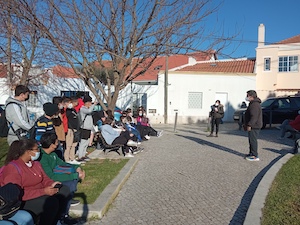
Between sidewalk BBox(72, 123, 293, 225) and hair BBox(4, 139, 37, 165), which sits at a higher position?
hair BBox(4, 139, 37, 165)

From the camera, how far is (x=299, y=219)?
163 inches

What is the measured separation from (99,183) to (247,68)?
26692mm

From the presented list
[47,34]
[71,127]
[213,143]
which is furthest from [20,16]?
[213,143]

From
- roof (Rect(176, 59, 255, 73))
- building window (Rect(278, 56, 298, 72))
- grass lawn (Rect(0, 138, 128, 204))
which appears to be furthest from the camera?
building window (Rect(278, 56, 298, 72))

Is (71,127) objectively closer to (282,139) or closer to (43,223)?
(43,223)

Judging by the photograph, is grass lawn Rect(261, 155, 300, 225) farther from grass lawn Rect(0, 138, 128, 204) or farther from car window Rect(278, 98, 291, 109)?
car window Rect(278, 98, 291, 109)

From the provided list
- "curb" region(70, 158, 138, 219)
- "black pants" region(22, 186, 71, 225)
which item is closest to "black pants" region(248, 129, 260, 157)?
"curb" region(70, 158, 138, 219)

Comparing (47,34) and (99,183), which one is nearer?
(99,183)

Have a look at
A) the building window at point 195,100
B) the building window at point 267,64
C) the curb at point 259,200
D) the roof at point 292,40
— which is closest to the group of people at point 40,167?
the curb at point 259,200

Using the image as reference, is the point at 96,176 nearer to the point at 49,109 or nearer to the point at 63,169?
the point at 49,109

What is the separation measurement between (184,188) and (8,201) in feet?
11.5

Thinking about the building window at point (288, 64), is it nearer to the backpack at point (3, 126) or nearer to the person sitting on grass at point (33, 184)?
the backpack at point (3, 126)

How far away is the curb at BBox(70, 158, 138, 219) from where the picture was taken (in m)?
4.36

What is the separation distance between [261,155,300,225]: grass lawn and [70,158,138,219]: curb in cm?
215
